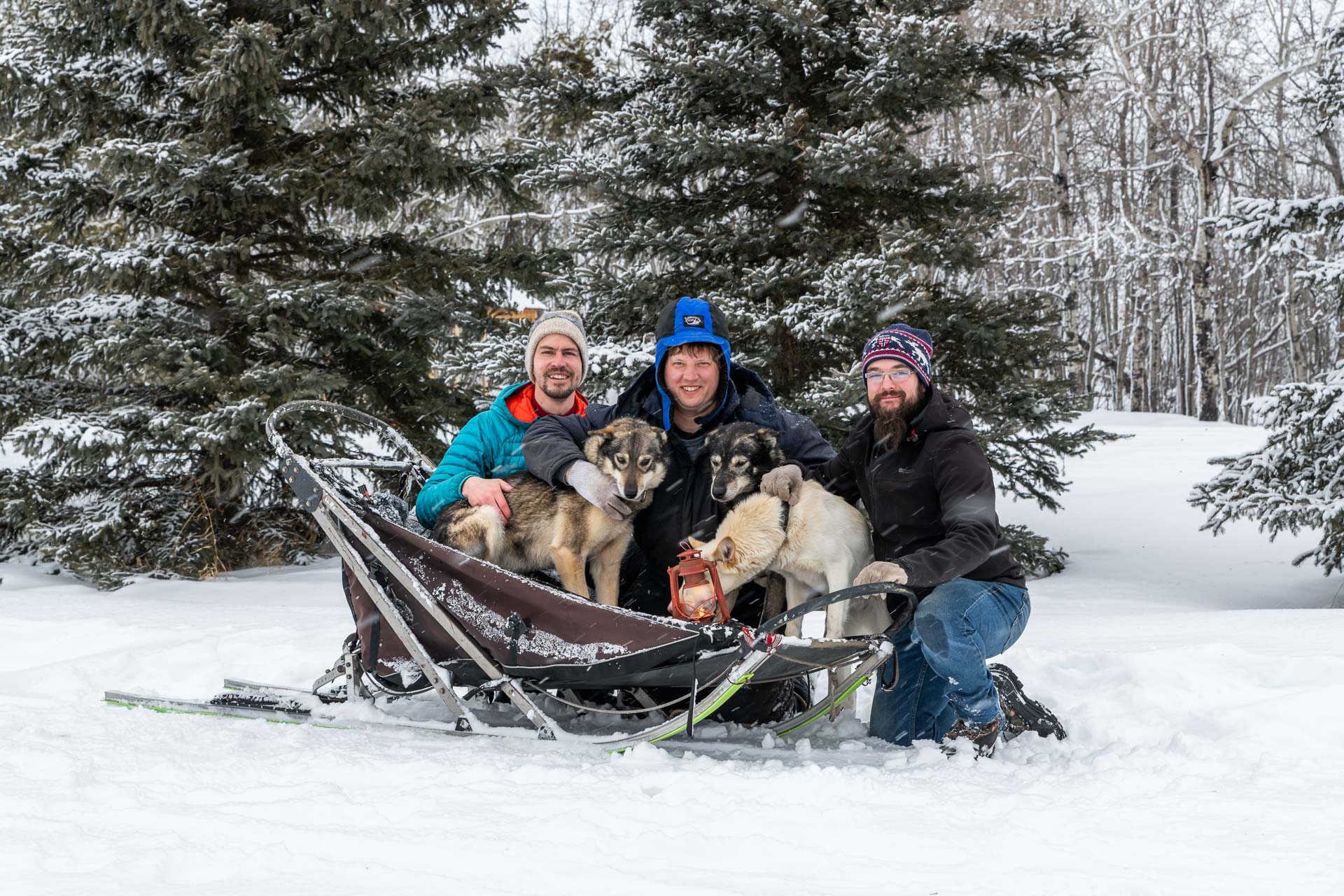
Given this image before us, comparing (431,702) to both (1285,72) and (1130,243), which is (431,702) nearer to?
(1285,72)

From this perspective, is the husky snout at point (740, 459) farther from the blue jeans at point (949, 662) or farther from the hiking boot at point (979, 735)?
the hiking boot at point (979, 735)

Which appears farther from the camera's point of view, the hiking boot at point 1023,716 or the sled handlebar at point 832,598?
the hiking boot at point 1023,716

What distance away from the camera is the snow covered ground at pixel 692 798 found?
2.10 metres

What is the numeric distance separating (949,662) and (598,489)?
136 centimetres

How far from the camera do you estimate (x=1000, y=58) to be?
7.08m

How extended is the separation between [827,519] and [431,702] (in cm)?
186

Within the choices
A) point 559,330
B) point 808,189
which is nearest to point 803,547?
point 559,330

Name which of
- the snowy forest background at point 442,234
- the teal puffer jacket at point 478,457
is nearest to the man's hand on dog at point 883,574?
the teal puffer jacket at point 478,457

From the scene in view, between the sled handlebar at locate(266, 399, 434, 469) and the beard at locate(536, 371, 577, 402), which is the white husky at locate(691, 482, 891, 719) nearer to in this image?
the beard at locate(536, 371, 577, 402)

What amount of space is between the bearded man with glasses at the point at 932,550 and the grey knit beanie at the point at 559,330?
3.75 ft

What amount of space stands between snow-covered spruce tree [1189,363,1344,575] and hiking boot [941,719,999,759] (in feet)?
13.4

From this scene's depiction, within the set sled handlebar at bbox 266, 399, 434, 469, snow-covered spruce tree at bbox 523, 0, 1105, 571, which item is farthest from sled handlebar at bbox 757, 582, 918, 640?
snow-covered spruce tree at bbox 523, 0, 1105, 571

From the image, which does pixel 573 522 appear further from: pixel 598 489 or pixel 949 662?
pixel 949 662

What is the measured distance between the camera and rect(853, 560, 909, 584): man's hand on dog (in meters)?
2.97
